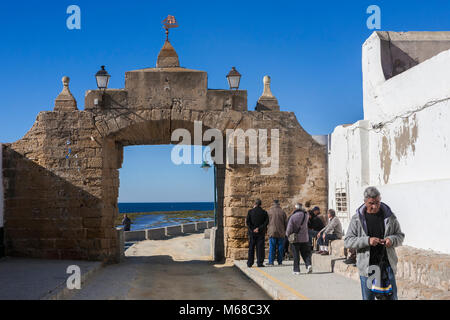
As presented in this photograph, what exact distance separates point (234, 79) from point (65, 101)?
422 cm

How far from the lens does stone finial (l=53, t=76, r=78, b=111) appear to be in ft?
40.4

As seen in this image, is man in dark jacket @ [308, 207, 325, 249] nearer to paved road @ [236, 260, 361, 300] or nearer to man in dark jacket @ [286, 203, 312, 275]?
paved road @ [236, 260, 361, 300]

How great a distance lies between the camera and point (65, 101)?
12375 millimetres

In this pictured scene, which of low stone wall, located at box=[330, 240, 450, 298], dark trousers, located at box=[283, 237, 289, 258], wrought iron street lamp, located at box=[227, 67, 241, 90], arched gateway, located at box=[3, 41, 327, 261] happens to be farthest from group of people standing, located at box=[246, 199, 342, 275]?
wrought iron street lamp, located at box=[227, 67, 241, 90]

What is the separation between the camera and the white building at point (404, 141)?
7.80 metres

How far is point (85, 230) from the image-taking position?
39.6 ft

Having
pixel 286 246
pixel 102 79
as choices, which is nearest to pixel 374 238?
pixel 286 246

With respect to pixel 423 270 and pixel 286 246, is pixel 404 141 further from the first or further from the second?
pixel 286 246

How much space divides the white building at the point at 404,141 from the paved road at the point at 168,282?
287 centimetres

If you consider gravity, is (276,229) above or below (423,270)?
above

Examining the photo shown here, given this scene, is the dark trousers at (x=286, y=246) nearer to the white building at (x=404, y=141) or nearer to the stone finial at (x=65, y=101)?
the white building at (x=404, y=141)

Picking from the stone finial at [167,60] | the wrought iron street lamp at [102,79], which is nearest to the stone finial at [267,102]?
the stone finial at [167,60]
